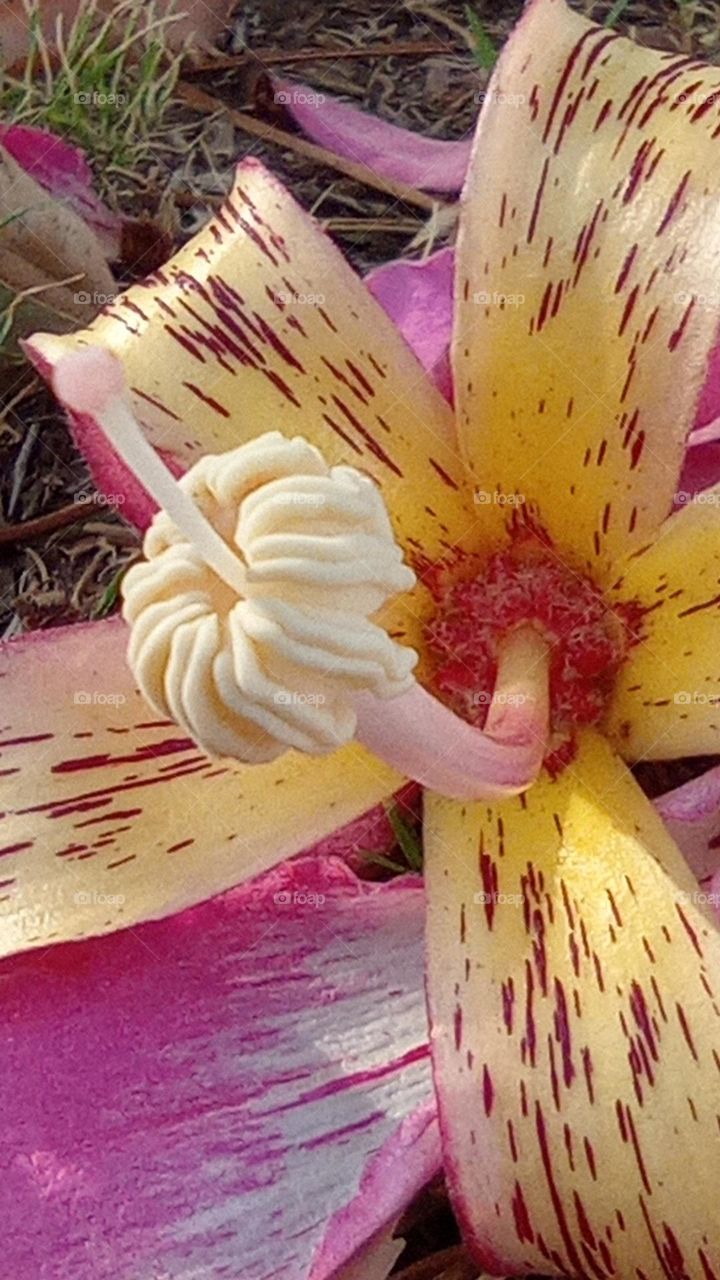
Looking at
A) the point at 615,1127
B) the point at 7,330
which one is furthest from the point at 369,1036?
the point at 7,330

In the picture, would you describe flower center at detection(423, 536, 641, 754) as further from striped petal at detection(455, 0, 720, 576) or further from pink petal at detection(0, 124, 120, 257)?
pink petal at detection(0, 124, 120, 257)

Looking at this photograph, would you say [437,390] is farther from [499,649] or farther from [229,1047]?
[229,1047]

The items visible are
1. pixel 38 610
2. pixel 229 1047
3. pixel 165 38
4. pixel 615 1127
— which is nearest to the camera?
pixel 615 1127

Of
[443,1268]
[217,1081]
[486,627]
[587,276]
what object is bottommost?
[443,1268]

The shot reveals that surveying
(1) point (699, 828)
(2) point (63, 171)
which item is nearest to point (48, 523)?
(2) point (63, 171)

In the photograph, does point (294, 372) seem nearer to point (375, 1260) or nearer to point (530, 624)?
point (530, 624)

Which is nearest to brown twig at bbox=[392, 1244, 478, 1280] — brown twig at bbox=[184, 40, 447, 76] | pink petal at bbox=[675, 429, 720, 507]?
pink petal at bbox=[675, 429, 720, 507]

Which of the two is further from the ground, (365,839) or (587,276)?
(587,276)
